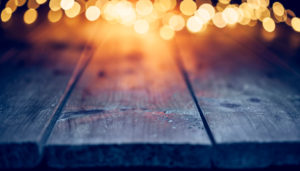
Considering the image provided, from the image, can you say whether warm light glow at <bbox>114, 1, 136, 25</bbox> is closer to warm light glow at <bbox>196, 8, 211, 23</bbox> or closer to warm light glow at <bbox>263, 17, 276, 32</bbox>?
warm light glow at <bbox>196, 8, 211, 23</bbox>

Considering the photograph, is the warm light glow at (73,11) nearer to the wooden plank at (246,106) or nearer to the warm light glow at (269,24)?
the wooden plank at (246,106)

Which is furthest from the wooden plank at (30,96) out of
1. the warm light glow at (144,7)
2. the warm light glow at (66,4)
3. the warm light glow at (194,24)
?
the warm light glow at (144,7)

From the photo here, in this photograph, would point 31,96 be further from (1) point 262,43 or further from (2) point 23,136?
(1) point 262,43

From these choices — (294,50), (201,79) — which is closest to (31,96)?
(201,79)

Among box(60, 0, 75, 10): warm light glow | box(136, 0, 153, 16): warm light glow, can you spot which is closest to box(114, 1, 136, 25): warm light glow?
box(136, 0, 153, 16): warm light glow

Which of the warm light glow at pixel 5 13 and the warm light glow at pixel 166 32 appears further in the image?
the warm light glow at pixel 166 32

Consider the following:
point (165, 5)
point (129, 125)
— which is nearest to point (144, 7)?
point (165, 5)
